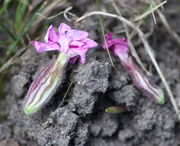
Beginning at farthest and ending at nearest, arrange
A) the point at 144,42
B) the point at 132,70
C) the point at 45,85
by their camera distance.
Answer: the point at 144,42 → the point at 132,70 → the point at 45,85

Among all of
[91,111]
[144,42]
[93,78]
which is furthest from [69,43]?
[144,42]

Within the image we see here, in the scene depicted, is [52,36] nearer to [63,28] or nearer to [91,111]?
[63,28]

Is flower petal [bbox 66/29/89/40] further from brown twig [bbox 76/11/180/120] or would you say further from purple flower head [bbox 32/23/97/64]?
brown twig [bbox 76/11/180/120]

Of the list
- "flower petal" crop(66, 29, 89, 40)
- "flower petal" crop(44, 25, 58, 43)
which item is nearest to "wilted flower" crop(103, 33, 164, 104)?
"flower petal" crop(66, 29, 89, 40)

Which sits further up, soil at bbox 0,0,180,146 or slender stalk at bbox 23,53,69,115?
slender stalk at bbox 23,53,69,115

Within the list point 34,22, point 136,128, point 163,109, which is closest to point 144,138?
point 136,128

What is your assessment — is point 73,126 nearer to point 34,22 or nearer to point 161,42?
point 34,22
